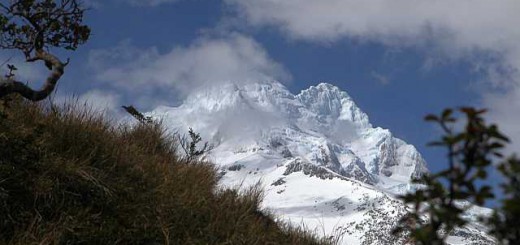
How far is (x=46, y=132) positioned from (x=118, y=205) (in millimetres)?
1251

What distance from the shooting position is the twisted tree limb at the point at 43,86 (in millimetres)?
5789

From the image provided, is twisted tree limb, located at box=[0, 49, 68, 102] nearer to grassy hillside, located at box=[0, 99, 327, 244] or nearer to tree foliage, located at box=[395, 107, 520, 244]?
grassy hillside, located at box=[0, 99, 327, 244]

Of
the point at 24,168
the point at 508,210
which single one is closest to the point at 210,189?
the point at 24,168

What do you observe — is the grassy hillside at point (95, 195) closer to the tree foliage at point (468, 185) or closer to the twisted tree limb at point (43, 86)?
the twisted tree limb at point (43, 86)

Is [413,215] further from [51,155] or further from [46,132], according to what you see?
[46,132]

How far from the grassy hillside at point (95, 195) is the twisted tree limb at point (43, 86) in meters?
0.23

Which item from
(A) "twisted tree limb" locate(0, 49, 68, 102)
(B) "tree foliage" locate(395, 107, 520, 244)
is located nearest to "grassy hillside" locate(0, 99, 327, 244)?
(A) "twisted tree limb" locate(0, 49, 68, 102)

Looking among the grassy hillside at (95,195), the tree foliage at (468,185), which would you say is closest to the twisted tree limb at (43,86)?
the grassy hillside at (95,195)

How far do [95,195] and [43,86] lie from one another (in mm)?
1204

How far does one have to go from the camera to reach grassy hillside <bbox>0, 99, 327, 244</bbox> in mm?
5871

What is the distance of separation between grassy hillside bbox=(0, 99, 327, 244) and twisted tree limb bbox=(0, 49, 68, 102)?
23cm

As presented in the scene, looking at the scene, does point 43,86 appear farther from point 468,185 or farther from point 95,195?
point 468,185

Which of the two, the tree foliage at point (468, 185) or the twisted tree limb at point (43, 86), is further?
the twisted tree limb at point (43, 86)

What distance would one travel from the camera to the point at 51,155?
639 centimetres
